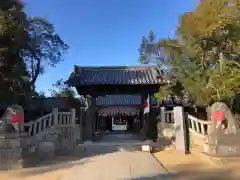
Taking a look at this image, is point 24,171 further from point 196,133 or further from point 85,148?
point 196,133

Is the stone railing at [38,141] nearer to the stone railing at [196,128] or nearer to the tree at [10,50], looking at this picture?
the tree at [10,50]

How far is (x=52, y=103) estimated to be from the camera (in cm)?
1827

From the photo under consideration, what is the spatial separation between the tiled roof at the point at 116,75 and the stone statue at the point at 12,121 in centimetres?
567

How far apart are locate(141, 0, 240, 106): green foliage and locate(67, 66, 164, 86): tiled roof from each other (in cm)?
216

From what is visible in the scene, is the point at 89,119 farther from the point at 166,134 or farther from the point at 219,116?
the point at 219,116

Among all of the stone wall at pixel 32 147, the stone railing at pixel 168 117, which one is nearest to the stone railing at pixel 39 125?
the stone wall at pixel 32 147

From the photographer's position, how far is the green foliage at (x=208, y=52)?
10133mm

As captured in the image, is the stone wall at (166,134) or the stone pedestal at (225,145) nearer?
the stone pedestal at (225,145)

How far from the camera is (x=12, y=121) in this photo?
9.31 metres

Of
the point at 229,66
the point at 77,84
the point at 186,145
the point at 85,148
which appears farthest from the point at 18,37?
the point at 229,66

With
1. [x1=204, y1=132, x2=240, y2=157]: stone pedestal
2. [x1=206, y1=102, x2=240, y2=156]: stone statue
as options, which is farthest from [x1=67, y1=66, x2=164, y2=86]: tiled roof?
[x1=204, y1=132, x2=240, y2=157]: stone pedestal

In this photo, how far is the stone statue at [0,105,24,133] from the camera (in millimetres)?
9148

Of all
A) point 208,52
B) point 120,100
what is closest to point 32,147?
point 120,100

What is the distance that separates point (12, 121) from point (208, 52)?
9700 millimetres
